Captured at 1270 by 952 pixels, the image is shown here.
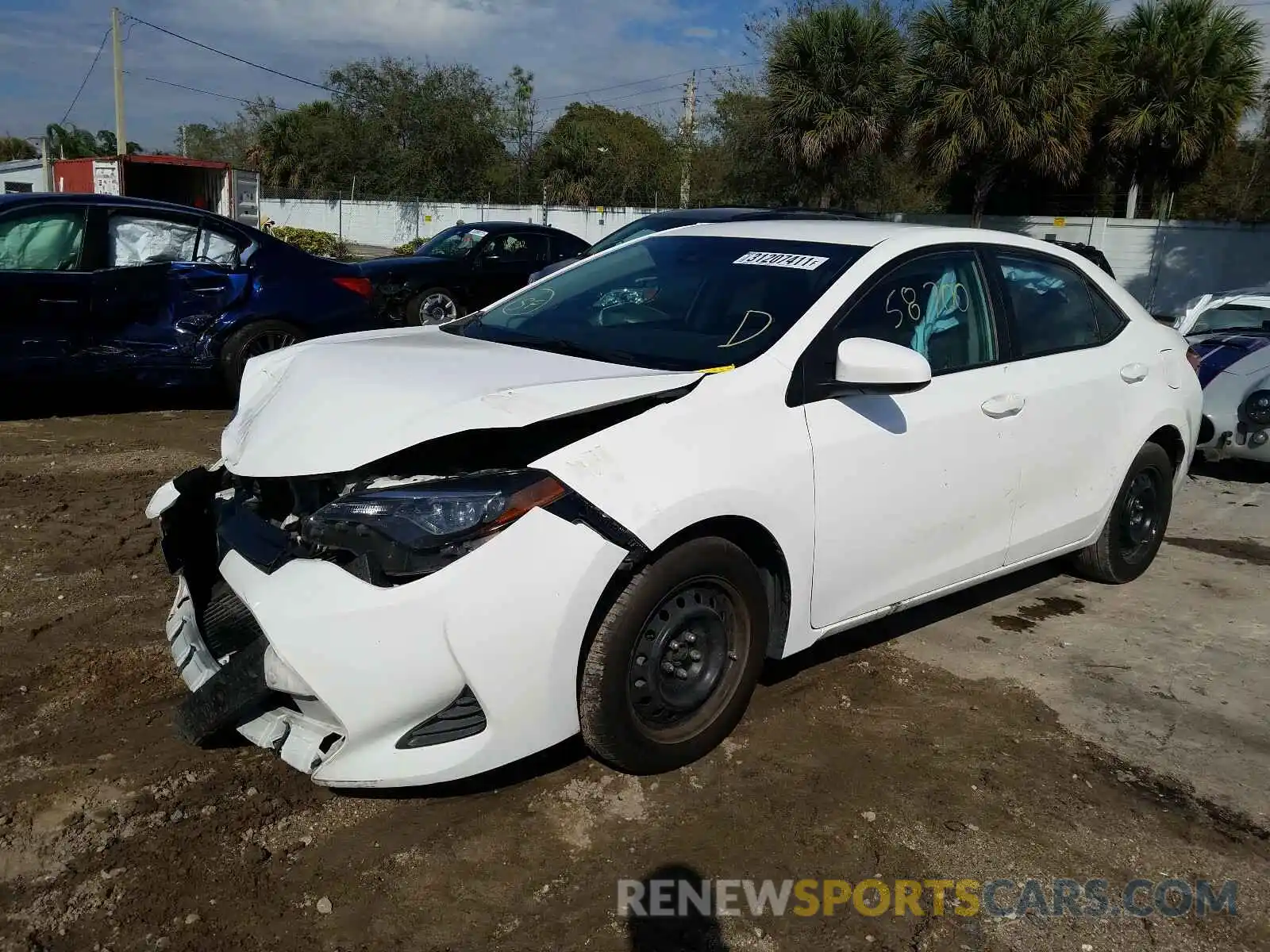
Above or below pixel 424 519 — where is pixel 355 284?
above

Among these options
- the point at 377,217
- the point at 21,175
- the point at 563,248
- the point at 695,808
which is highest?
the point at 21,175

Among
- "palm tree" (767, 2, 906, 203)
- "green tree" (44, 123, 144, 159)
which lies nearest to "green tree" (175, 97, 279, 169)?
"green tree" (44, 123, 144, 159)

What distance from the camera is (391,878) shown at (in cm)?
273

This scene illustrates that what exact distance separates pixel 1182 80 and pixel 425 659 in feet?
74.8

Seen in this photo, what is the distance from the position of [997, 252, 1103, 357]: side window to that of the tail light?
17.9 ft

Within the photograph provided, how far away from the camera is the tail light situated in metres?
8.30

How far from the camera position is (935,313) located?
13.0 ft

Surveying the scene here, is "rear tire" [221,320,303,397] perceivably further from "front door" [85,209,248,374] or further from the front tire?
the front tire

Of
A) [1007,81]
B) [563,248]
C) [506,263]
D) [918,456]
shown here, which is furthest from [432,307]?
[1007,81]

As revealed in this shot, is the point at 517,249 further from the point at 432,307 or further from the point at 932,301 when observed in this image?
the point at 932,301

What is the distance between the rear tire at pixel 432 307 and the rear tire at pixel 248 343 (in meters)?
3.93

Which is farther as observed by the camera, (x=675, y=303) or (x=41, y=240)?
(x=41, y=240)

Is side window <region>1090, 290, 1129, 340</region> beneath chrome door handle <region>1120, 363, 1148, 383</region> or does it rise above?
above

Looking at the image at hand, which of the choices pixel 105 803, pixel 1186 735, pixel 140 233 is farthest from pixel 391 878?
pixel 140 233
